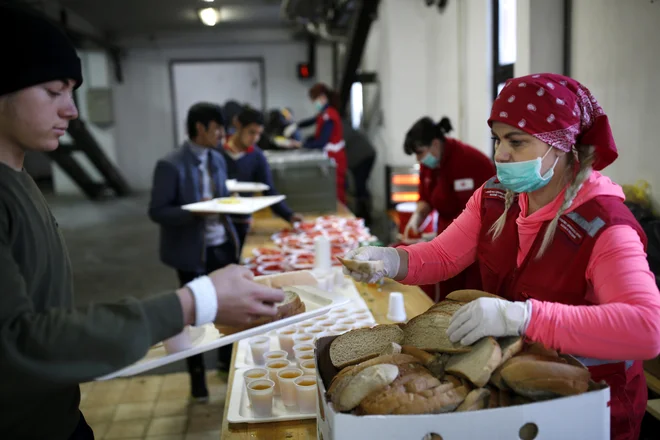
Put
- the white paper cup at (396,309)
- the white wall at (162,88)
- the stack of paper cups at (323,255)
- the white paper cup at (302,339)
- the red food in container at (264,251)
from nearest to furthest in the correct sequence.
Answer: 1. the white paper cup at (302,339)
2. the white paper cup at (396,309)
3. the stack of paper cups at (323,255)
4. the red food in container at (264,251)
5. the white wall at (162,88)

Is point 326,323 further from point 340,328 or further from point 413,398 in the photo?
point 413,398

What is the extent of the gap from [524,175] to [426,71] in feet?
18.2

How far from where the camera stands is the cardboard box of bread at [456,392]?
1017 mm

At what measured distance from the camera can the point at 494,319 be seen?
1203mm

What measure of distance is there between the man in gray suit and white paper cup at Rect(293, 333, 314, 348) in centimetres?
160

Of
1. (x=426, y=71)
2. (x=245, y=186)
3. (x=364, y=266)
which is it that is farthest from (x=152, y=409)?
(x=426, y=71)

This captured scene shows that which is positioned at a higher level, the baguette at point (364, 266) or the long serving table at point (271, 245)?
the baguette at point (364, 266)

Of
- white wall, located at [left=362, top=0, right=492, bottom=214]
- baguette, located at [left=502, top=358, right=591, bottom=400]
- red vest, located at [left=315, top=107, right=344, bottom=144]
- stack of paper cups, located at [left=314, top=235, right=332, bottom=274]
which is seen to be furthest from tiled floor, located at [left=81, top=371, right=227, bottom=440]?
red vest, located at [left=315, top=107, right=344, bottom=144]

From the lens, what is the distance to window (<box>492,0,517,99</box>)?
441 centimetres

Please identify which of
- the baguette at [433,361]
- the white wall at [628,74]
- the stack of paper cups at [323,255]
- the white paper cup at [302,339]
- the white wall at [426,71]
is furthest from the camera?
the white wall at [426,71]

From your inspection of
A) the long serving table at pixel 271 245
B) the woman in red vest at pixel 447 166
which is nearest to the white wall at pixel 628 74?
the woman in red vest at pixel 447 166

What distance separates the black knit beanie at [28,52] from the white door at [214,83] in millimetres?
12353

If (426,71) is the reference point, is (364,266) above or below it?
below

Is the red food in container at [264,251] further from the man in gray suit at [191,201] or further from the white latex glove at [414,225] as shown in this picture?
the white latex glove at [414,225]
